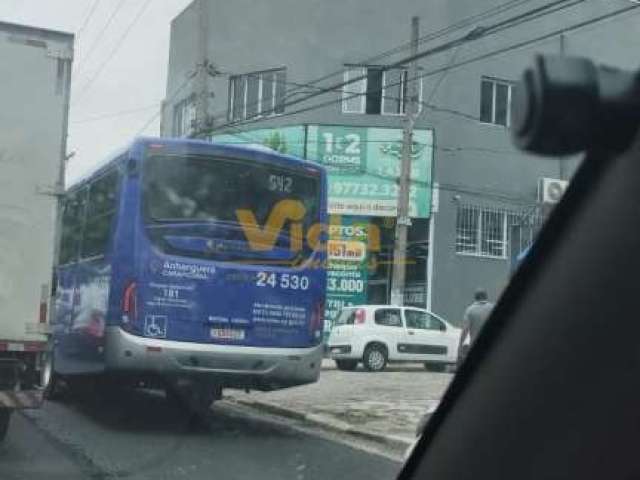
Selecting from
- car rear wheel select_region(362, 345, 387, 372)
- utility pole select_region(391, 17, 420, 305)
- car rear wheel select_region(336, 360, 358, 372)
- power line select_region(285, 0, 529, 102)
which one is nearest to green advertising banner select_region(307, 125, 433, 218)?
power line select_region(285, 0, 529, 102)

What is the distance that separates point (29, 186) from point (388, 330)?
44.0ft

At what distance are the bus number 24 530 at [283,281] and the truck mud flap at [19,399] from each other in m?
3.11

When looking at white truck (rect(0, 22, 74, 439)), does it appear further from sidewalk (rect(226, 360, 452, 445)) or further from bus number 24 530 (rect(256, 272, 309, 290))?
sidewalk (rect(226, 360, 452, 445))

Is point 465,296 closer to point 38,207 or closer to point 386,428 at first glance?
point 386,428

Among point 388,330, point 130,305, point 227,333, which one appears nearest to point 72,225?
point 130,305

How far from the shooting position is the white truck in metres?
8.69

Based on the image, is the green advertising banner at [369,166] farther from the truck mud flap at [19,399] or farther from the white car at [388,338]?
the truck mud flap at [19,399]

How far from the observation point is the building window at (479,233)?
85.8 feet

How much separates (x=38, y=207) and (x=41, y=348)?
121cm

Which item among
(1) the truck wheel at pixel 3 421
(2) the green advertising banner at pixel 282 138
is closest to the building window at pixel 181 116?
(2) the green advertising banner at pixel 282 138

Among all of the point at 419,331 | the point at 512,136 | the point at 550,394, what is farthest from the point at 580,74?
the point at 419,331

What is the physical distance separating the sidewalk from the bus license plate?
1.49 meters

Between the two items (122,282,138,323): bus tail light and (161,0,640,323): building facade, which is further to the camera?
(161,0,640,323): building facade

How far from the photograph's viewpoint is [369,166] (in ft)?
89.8
